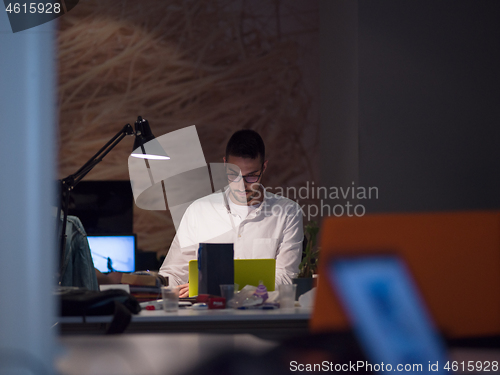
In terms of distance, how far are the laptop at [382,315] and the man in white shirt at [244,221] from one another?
1.66 meters

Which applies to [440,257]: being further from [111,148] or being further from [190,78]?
[190,78]

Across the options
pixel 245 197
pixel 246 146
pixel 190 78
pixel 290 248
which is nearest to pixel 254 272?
pixel 290 248

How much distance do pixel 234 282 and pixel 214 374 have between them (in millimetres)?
1007

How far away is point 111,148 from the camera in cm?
198

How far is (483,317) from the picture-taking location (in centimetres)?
69

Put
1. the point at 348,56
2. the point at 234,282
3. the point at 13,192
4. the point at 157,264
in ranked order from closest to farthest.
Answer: the point at 13,192 < the point at 234,282 < the point at 348,56 < the point at 157,264

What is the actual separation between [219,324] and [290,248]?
1.17m

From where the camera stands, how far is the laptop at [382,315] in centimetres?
62

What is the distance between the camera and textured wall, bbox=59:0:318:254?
13.4ft

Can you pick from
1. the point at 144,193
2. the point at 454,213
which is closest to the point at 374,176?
the point at 144,193

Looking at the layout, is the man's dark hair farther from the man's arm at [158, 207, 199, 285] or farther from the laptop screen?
the laptop screen

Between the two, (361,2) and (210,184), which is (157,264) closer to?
(210,184)

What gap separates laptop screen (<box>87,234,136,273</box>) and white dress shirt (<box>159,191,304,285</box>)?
0.68 metres

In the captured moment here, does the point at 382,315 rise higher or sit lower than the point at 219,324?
higher
